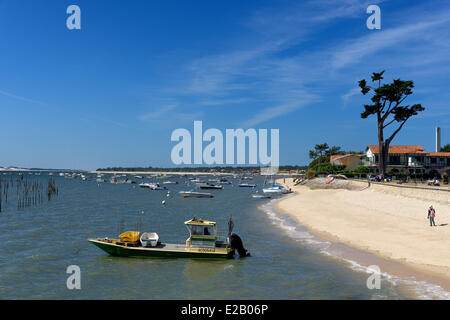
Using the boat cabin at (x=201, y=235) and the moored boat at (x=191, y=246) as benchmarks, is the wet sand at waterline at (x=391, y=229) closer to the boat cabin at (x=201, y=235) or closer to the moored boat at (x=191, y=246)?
the moored boat at (x=191, y=246)

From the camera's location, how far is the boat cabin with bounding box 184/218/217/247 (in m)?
25.8

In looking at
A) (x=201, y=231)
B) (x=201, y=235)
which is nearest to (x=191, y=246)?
(x=201, y=235)

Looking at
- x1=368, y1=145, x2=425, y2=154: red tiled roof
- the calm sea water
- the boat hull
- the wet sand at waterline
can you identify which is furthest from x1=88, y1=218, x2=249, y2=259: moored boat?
x1=368, y1=145, x2=425, y2=154: red tiled roof

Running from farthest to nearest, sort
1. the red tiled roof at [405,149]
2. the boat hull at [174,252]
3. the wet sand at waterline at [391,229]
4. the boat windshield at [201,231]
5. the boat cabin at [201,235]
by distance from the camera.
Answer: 1. the red tiled roof at [405,149]
2. the boat windshield at [201,231]
3. the boat cabin at [201,235]
4. the boat hull at [174,252]
5. the wet sand at waterline at [391,229]

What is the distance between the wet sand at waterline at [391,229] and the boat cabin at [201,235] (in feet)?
31.7

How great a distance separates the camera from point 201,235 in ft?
85.1

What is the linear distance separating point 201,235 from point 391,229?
1867 cm

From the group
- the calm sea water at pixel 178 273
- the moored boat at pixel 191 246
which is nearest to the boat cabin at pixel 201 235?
the moored boat at pixel 191 246

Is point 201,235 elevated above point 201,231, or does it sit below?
below

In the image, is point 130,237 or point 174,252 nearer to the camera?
point 174,252

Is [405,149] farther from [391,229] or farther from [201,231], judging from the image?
[201,231]

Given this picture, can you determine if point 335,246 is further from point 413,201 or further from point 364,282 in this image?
point 413,201

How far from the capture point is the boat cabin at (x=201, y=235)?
2578cm

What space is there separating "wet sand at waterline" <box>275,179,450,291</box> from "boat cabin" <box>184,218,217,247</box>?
966 centimetres
